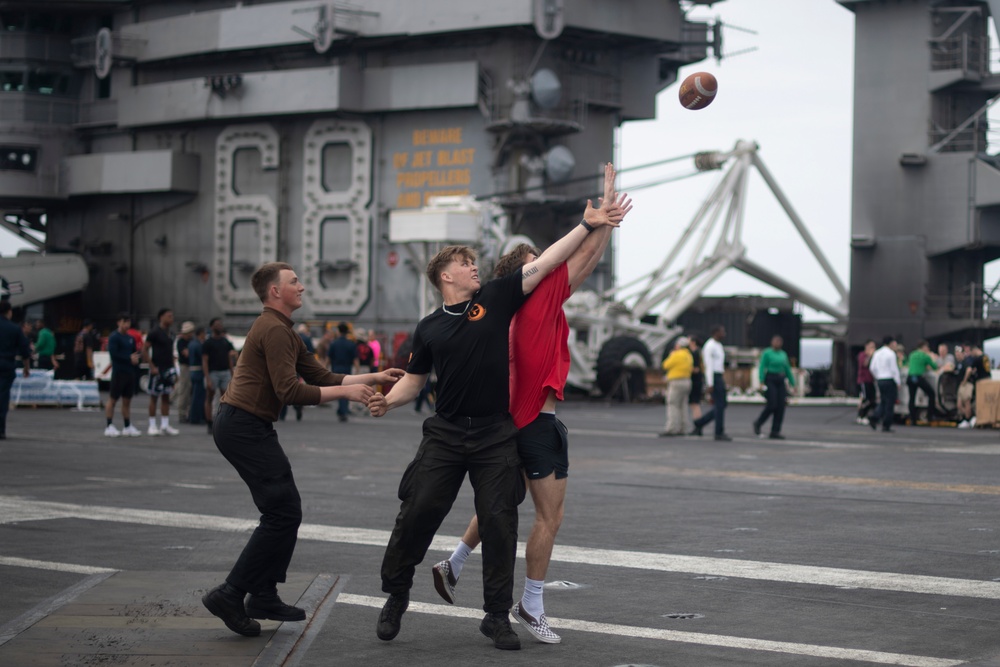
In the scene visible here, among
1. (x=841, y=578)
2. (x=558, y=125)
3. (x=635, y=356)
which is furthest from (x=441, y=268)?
(x=558, y=125)

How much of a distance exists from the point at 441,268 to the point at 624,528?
432 cm

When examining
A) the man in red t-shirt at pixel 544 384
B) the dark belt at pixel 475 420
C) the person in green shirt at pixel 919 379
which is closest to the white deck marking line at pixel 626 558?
the man in red t-shirt at pixel 544 384

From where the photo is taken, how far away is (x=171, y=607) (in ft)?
23.2

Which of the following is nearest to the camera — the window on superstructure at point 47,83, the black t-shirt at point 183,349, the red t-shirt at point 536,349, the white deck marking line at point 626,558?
the red t-shirt at point 536,349

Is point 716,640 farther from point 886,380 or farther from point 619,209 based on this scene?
point 886,380

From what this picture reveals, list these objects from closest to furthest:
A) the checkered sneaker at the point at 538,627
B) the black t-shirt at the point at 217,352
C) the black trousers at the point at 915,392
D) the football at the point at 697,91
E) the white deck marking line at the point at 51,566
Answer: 1. the checkered sneaker at the point at 538,627
2. the football at the point at 697,91
3. the white deck marking line at the point at 51,566
4. the black t-shirt at the point at 217,352
5. the black trousers at the point at 915,392

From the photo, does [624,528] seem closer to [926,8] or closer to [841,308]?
[926,8]

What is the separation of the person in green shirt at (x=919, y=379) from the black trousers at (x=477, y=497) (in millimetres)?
21983

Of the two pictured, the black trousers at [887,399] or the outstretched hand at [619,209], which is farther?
the black trousers at [887,399]

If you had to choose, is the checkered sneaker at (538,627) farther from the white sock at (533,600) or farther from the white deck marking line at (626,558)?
the white deck marking line at (626,558)

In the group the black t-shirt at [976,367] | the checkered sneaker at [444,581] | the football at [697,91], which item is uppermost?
the football at [697,91]

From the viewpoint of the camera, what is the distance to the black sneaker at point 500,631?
6305 mm

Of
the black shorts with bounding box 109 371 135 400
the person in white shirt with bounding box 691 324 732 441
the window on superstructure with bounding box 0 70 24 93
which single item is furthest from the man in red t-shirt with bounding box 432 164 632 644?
the window on superstructure with bounding box 0 70 24 93

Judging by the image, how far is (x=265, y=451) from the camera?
264 inches
